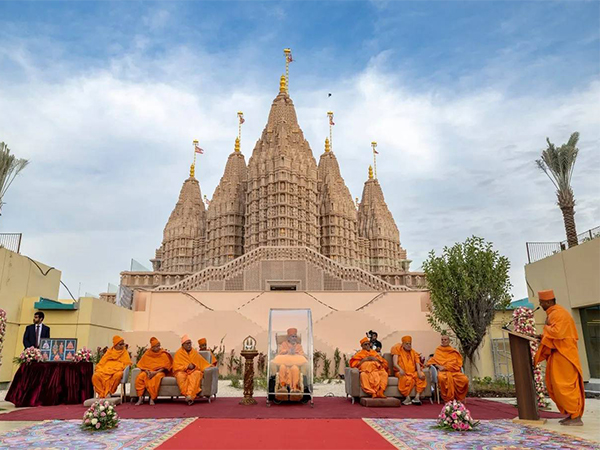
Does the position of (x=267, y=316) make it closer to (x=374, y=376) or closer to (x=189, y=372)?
(x=189, y=372)

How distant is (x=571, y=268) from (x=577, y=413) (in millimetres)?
7221

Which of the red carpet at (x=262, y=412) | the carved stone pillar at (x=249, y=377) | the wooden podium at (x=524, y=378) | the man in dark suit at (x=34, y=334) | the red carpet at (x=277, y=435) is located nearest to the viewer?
the red carpet at (x=277, y=435)

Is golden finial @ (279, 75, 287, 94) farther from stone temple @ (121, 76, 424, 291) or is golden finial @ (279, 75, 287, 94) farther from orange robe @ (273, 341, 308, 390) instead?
orange robe @ (273, 341, 308, 390)

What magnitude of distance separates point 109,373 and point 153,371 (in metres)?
0.86

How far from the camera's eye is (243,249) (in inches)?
1850

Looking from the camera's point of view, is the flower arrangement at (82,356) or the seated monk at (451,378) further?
the flower arrangement at (82,356)

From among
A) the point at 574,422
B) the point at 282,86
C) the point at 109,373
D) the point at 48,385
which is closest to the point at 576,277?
the point at 574,422

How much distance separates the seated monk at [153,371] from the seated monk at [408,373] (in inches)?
189

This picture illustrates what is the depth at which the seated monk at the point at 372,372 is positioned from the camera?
8.65 meters

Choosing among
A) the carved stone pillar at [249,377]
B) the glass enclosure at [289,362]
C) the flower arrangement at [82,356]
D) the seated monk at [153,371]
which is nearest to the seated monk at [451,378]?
the glass enclosure at [289,362]

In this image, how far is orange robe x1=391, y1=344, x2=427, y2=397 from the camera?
29.0ft

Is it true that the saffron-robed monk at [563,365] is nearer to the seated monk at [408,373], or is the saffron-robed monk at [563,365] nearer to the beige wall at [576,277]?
the seated monk at [408,373]

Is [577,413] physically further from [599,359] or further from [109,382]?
[109,382]

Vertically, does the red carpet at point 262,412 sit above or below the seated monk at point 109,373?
below
